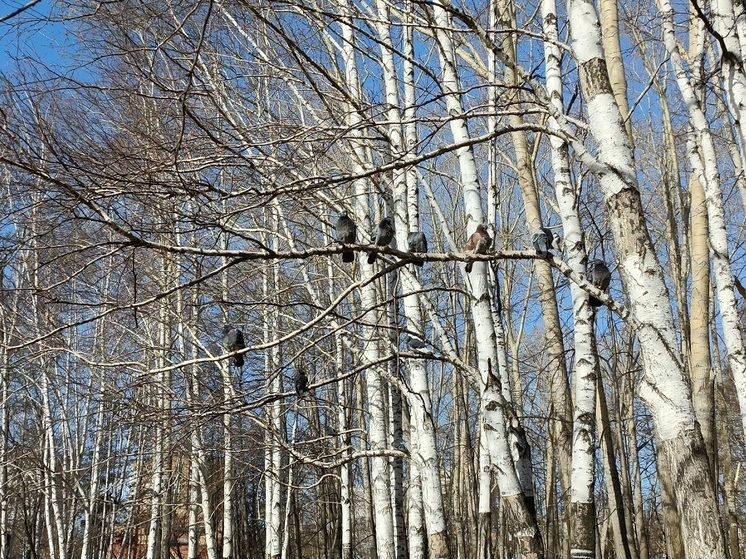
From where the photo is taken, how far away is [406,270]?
6.03 metres

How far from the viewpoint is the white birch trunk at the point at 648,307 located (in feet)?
9.65

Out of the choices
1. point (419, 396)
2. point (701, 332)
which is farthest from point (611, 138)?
point (701, 332)

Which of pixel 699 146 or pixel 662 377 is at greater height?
pixel 699 146

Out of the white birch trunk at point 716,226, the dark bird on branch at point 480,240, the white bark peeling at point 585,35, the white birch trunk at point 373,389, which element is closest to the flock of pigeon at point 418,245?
the dark bird on branch at point 480,240

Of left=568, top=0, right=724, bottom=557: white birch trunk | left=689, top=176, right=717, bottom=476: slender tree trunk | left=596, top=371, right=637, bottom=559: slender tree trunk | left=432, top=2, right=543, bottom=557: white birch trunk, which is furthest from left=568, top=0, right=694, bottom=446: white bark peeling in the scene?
left=689, top=176, right=717, bottom=476: slender tree trunk

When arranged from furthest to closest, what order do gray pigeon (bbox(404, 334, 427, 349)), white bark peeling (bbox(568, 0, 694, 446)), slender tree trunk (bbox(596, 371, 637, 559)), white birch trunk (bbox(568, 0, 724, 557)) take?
slender tree trunk (bbox(596, 371, 637, 559)), gray pigeon (bbox(404, 334, 427, 349)), white bark peeling (bbox(568, 0, 694, 446)), white birch trunk (bbox(568, 0, 724, 557))

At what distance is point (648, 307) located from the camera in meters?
3.20

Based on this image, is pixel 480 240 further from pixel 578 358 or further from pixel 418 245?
pixel 578 358

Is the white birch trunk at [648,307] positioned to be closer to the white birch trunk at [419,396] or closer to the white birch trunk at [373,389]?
the white birch trunk at [419,396]

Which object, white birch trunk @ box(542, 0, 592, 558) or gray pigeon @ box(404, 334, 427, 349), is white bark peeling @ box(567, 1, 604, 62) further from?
gray pigeon @ box(404, 334, 427, 349)

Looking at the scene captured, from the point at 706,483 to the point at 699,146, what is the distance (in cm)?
473

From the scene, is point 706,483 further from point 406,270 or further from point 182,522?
point 182,522

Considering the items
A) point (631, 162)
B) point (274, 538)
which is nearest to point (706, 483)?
point (631, 162)

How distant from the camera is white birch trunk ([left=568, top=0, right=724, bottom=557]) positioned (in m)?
2.94
